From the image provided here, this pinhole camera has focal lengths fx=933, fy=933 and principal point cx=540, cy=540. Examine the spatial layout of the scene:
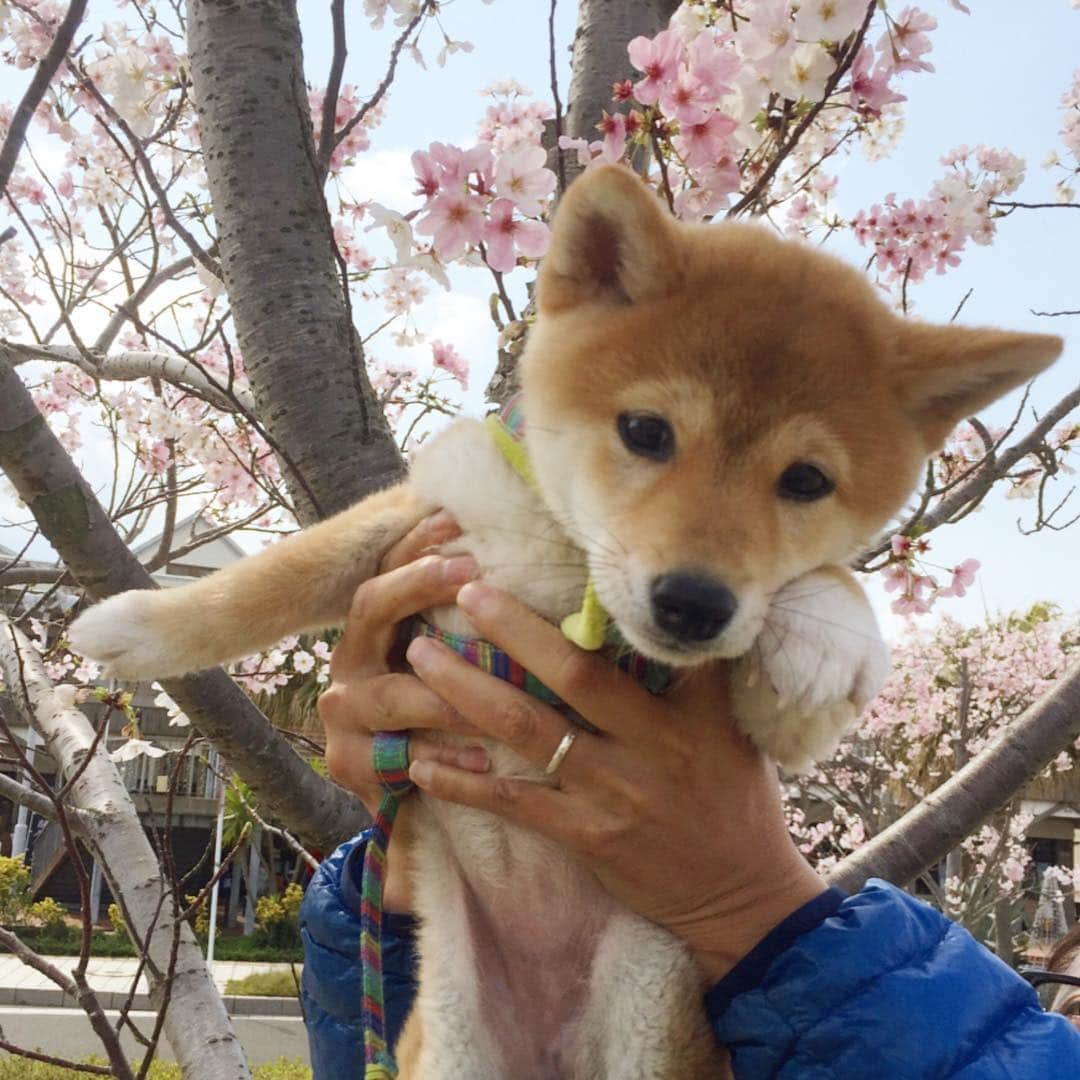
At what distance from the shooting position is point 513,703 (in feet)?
5.39

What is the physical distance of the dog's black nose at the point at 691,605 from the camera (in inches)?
55.2

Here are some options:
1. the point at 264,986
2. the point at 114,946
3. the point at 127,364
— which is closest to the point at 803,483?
the point at 127,364

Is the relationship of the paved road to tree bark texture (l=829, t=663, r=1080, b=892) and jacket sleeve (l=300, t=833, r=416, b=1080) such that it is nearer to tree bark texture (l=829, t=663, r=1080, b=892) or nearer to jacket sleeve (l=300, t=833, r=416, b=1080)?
jacket sleeve (l=300, t=833, r=416, b=1080)

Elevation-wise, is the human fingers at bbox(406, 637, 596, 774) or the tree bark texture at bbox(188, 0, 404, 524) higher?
the tree bark texture at bbox(188, 0, 404, 524)

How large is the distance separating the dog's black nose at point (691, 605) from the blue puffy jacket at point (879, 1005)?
0.55m

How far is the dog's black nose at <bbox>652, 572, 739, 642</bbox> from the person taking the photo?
140 centimetres

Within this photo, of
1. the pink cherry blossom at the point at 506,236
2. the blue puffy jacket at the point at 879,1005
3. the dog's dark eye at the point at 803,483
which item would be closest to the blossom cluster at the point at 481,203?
the pink cherry blossom at the point at 506,236

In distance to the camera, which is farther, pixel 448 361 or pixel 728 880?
pixel 448 361

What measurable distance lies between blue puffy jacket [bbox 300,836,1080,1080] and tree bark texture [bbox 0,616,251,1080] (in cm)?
138

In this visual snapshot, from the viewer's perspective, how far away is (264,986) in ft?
46.6

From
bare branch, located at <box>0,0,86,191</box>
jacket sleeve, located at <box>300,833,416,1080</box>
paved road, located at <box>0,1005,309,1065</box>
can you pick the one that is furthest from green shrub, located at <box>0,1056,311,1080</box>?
bare branch, located at <box>0,0,86,191</box>

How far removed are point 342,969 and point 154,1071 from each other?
10.3 metres

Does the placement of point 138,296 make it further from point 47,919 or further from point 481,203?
point 47,919

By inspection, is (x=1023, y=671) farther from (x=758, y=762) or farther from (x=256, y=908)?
(x=256, y=908)
